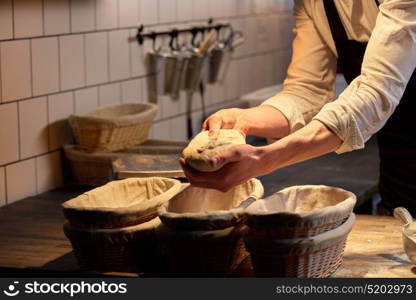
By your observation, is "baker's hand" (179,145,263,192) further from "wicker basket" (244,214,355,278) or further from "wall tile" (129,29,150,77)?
"wall tile" (129,29,150,77)

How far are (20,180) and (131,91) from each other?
2.24 feet

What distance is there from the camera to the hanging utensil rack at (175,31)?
3.14 m

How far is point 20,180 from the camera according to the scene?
2.61 meters

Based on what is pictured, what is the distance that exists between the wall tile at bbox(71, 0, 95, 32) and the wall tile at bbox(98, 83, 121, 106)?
219 millimetres

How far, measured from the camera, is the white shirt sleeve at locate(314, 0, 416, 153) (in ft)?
5.13

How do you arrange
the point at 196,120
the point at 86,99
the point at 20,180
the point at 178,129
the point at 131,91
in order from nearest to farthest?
the point at 20,180
the point at 86,99
the point at 131,91
the point at 178,129
the point at 196,120

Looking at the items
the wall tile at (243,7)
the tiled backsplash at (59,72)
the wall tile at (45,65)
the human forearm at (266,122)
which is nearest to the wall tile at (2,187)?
the tiled backsplash at (59,72)

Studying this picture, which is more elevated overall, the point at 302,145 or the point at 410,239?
the point at 302,145

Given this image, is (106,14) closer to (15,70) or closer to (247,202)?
(15,70)

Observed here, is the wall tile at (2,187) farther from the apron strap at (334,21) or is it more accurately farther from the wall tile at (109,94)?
the apron strap at (334,21)

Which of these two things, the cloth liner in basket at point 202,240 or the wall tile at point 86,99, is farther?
the wall tile at point 86,99

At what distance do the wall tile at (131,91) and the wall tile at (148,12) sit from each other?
22 centimetres

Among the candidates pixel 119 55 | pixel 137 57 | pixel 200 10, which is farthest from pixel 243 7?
pixel 119 55

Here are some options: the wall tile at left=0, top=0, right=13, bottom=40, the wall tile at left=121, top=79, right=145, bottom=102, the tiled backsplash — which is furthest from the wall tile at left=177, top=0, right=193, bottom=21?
the wall tile at left=0, top=0, right=13, bottom=40
